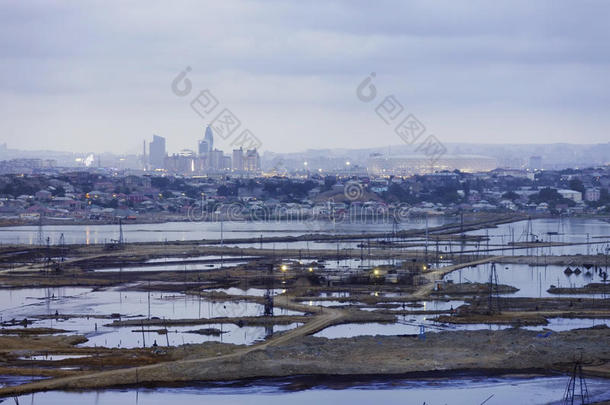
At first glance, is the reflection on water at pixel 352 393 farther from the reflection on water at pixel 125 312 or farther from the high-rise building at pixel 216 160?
the high-rise building at pixel 216 160

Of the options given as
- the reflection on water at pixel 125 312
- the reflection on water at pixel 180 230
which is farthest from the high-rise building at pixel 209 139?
the reflection on water at pixel 125 312

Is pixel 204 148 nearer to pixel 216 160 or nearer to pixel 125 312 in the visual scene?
pixel 216 160

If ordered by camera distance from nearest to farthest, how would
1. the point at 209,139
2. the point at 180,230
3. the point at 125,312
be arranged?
the point at 125,312
the point at 180,230
the point at 209,139

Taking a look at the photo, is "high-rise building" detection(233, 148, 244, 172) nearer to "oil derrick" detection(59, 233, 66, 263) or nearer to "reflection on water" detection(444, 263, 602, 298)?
"oil derrick" detection(59, 233, 66, 263)

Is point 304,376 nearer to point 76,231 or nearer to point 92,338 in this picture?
point 92,338

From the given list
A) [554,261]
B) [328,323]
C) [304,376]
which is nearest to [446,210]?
[554,261]

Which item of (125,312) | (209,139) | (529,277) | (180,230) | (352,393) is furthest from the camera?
(209,139)

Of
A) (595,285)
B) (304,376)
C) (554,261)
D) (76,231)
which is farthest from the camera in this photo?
(76,231)

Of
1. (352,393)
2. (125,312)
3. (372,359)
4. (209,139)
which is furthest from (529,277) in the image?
(209,139)
